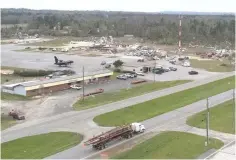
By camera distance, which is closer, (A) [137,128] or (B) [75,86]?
(A) [137,128]

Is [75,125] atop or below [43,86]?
below

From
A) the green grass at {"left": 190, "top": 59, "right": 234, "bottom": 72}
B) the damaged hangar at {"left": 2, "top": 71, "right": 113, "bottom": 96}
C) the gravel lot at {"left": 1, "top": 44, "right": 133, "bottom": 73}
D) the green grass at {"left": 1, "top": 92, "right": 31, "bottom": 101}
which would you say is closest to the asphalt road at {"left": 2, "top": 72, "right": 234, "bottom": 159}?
the green grass at {"left": 1, "top": 92, "right": 31, "bottom": 101}

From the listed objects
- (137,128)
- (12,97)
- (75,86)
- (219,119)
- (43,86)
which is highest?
(137,128)

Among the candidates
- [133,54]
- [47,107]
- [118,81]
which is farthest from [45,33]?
[47,107]

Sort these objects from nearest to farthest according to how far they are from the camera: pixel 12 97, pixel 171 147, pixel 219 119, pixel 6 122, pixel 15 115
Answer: pixel 171 147, pixel 6 122, pixel 219 119, pixel 15 115, pixel 12 97

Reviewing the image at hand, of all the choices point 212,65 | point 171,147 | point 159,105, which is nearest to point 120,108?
point 159,105

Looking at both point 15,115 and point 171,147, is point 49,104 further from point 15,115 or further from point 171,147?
point 171,147

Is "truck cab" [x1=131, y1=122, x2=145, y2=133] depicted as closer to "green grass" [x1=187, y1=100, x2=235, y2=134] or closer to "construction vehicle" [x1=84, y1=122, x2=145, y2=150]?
"construction vehicle" [x1=84, y1=122, x2=145, y2=150]
